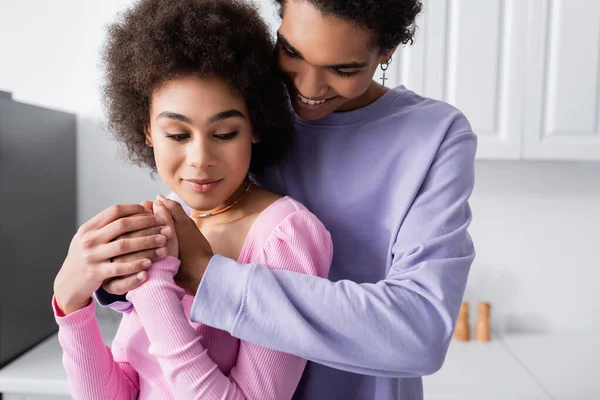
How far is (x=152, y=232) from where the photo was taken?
0.79 m

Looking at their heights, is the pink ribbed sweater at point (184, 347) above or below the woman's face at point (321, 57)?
below

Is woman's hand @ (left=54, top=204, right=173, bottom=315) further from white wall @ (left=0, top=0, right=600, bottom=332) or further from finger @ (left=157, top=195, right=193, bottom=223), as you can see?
white wall @ (left=0, top=0, right=600, bottom=332)

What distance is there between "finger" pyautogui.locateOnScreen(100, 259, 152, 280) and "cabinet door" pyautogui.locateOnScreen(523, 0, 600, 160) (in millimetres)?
1485

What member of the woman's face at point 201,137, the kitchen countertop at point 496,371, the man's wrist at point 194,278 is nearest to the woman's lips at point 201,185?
the woman's face at point 201,137

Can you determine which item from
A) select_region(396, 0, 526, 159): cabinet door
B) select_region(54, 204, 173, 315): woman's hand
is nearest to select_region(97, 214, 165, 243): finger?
select_region(54, 204, 173, 315): woman's hand

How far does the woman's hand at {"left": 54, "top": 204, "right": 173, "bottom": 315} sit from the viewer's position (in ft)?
2.49

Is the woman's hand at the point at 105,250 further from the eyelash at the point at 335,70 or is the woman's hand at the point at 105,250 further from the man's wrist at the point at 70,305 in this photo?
the eyelash at the point at 335,70

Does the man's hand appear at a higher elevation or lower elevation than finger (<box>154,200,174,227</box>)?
lower

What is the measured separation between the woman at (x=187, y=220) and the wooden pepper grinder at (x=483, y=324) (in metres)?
1.40

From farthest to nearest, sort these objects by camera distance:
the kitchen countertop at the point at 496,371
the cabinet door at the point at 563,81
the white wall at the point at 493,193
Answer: the white wall at the point at 493,193, the cabinet door at the point at 563,81, the kitchen countertop at the point at 496,371

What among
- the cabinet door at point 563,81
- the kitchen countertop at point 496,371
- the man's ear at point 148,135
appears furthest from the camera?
→ the cabinet door at point 563,81

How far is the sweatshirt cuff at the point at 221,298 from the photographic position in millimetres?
727

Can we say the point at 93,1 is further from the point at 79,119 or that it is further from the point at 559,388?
the point at 559,388

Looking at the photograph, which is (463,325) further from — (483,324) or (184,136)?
(184,136)
